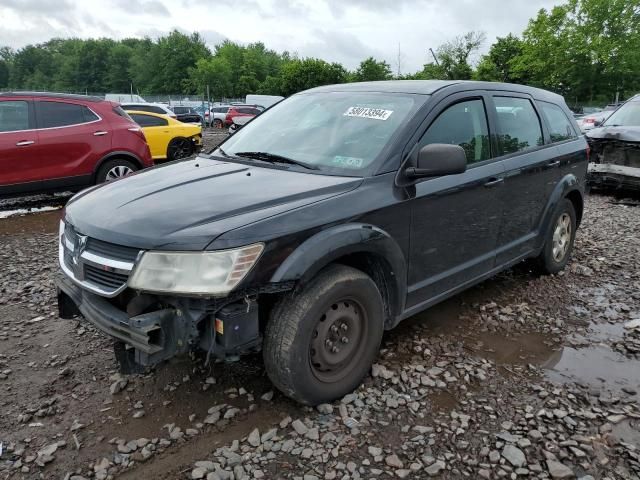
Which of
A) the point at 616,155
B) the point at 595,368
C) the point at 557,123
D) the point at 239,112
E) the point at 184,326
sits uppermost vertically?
the point at 239,112

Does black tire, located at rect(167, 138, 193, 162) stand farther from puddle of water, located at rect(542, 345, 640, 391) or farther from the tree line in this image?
the tree line

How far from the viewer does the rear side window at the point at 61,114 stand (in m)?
7.36

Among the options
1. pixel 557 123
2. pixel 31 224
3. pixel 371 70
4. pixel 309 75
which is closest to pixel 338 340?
pixel 557 123

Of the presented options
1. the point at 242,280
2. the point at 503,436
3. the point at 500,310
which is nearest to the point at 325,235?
the point at 242,280

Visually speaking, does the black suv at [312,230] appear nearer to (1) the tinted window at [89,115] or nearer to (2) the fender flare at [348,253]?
(2) the fender flare at [348,253]

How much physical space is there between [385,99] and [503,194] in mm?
1210

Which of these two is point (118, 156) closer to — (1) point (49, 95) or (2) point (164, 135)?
(1) point (49, 95)

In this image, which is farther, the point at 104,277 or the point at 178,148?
the point at 178,148

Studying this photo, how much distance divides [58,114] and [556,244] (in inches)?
274

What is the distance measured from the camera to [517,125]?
418cm

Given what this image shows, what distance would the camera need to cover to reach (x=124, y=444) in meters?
2.55

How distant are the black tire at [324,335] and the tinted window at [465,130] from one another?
1088 millimetres

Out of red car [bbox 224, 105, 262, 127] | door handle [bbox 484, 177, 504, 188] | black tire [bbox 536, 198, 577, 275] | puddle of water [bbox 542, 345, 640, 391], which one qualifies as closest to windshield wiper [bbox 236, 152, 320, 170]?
door handle [bbox 484, 177, 504, 188]

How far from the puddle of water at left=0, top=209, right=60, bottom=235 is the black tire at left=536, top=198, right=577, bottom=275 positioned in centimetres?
589
